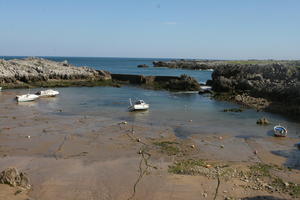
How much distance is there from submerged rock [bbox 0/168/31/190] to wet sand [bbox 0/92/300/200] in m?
0.37

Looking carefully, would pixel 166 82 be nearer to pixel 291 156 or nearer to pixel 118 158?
pixel 291 156

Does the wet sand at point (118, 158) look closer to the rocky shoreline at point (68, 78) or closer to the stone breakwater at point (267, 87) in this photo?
the stone breakwater at point (267, 87)

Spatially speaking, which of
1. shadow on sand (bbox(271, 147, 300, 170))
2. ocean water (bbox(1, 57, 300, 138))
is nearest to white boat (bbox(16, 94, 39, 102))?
ocean water (bbox(1, 57, 300, 138))

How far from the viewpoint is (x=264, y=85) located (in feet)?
137

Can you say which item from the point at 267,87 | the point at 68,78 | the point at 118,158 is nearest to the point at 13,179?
the point at 118,158

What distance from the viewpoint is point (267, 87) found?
40.4 meters

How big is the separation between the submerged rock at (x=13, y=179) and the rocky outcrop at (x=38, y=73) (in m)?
45.1

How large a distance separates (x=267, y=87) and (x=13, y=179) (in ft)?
115

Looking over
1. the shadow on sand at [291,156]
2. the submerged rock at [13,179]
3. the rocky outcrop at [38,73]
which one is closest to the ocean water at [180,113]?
the shadow on sand at [291,156]

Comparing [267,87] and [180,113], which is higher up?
[267,87]

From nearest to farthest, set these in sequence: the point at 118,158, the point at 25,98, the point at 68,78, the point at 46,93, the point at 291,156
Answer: the point at 118,158
the point at 291,156
the point at 25,98
the point at 46,93
the point at 68,78

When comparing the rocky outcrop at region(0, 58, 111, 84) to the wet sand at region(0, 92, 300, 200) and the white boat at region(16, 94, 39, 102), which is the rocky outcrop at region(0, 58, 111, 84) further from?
the wet sand at region(0, 92, 300, 200)

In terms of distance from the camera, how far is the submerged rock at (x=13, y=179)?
40.8 feet

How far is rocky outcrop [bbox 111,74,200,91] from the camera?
2072 inches
